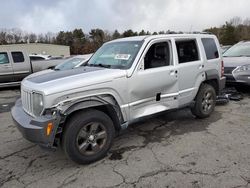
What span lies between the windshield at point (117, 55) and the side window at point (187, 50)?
94 centimetres

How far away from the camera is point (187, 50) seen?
5.26m

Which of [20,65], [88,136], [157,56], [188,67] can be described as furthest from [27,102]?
[20,65]

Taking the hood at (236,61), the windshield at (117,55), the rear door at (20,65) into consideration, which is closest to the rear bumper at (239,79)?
the hood at (236,61)

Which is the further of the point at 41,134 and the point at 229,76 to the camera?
the point at 229,76

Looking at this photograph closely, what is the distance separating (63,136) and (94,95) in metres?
0.72

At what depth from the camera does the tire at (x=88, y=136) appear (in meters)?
3.56

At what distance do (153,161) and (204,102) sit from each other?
239cm

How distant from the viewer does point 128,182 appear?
10.9 feet

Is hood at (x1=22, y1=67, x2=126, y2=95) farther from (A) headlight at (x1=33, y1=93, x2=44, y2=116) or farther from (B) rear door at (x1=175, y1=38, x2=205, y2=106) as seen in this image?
(B) rear door at (x1=175, y1=38, x2=205, y2=106)

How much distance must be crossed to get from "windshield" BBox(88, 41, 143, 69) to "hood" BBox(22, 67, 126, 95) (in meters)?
0.34

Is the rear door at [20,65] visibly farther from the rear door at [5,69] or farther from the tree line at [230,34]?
the tree line at [230,34]

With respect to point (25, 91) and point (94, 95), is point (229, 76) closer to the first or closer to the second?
point (94, 95)

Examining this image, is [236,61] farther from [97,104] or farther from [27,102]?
[27,102]

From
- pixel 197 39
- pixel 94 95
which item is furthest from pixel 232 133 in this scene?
pixel 94 95
